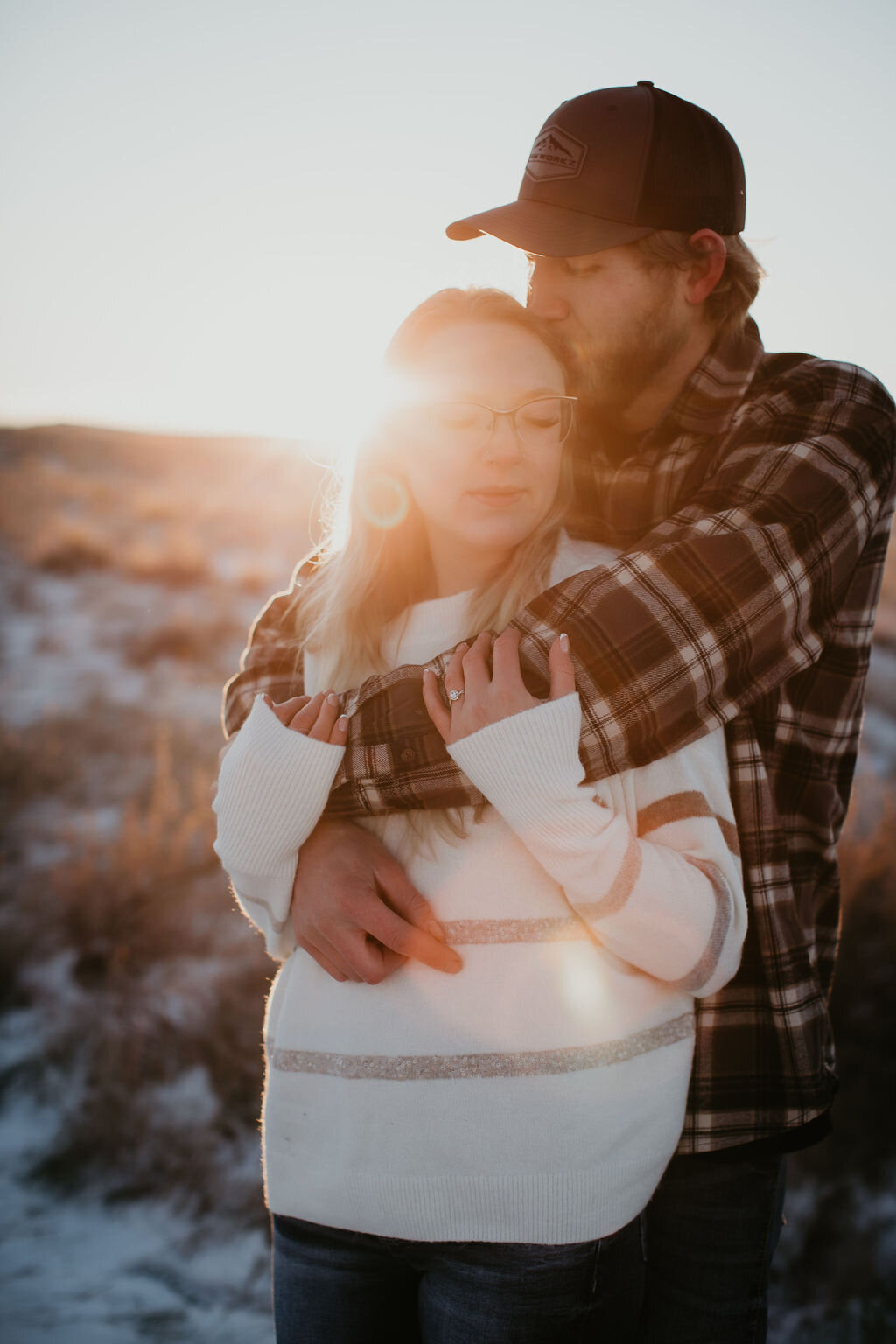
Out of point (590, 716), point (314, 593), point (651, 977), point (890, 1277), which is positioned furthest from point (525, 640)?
point (890, 1277)

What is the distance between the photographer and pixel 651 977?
4.32 feet

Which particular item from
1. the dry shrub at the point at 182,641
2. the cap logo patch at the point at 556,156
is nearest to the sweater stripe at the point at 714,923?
the cap logo patch at the point at 556,156

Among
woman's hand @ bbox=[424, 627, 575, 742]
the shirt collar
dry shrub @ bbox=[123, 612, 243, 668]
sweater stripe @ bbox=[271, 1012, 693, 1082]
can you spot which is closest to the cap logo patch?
the shirt collar

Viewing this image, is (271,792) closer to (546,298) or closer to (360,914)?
(360,914)

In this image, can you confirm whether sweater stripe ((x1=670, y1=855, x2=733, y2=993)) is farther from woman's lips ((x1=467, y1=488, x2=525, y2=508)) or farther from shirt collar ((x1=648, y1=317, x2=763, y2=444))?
shirt collar ((x1=648, y1=317, x2=763, y2=444))

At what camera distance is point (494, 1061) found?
125 centimetres

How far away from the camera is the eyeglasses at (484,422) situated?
1608mm

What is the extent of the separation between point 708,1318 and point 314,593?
5.77 ft

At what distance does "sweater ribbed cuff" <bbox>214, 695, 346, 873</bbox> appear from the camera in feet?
4.74

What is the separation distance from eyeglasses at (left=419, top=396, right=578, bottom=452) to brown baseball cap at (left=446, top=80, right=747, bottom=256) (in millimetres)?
526

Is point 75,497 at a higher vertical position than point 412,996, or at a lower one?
lower

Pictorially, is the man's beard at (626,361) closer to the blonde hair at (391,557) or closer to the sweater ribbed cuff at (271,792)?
the blonde hair at (391,557)

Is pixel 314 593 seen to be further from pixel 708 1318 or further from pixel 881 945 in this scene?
pixel 881 945

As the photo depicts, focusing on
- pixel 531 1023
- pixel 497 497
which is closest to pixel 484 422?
pixel 497 497
